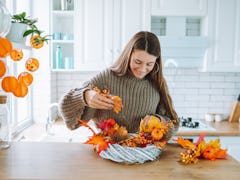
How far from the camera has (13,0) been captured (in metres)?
2.27

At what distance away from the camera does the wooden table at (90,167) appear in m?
0.96

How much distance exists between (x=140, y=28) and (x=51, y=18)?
0.88m

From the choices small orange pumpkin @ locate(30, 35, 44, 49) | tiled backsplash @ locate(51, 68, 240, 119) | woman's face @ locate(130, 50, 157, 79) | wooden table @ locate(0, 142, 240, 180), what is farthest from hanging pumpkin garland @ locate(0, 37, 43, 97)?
tiled backsplash @ locate(51, 68, 240, 119)

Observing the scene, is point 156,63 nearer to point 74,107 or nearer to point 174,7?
point 74,107

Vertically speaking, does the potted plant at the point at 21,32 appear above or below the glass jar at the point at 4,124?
above

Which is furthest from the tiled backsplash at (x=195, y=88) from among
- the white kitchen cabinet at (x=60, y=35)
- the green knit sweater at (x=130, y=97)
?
the green knit sweater at (x=130, y=97)

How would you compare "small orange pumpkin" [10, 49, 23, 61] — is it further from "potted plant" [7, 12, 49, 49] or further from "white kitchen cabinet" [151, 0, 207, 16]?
"white kitchen cabinet" [151, 0, 207, 16]

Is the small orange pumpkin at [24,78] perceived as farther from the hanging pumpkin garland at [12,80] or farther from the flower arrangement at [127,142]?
the flower arrangement at [127,142]

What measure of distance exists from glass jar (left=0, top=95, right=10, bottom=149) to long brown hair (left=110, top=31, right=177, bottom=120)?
59 cm

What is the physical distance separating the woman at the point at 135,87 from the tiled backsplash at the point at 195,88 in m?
1.62

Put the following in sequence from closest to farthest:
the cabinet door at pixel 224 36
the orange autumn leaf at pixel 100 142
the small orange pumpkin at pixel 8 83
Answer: the orange autumn leaf at pixel 100 142 < the small orange pumpkin at pixel 8 83 < the cabinet door at pixel 224 36

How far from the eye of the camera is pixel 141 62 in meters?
1.43

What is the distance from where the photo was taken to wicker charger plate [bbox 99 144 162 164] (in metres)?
1.04

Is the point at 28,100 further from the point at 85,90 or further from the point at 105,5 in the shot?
the point at 85,90
